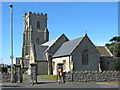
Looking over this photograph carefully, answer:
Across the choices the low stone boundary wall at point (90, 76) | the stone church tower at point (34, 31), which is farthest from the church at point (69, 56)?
the stone church tower at point (34, 31)

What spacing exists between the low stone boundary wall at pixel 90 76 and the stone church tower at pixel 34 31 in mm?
39946

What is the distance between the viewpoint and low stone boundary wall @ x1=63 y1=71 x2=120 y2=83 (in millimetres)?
19781

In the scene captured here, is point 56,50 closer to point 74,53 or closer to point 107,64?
point 74,53

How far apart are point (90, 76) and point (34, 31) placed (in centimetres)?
4264

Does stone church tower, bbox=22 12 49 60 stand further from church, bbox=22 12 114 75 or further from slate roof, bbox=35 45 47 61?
slate roof, bbox=35 45 47 61

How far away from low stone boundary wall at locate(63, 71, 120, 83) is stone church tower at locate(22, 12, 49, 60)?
3995 centimetres

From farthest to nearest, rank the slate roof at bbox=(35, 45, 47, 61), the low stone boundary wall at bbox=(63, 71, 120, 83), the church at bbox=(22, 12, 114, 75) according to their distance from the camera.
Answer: the slate roof at bbox=(35, 45, 47, 61)
the church at bbox=(22, 12, 114, 75)
the low stone boundary wall at bbox=(63, 71, 120, 83)

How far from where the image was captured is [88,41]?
102ft

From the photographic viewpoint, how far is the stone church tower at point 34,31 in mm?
58594

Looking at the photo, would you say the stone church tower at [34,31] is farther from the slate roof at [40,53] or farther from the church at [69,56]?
the slate roof at [40,53]

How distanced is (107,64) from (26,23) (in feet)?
130

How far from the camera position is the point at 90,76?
2056 centimetres

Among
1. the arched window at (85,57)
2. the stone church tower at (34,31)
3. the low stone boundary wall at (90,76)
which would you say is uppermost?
the stone church tower at (34,31)

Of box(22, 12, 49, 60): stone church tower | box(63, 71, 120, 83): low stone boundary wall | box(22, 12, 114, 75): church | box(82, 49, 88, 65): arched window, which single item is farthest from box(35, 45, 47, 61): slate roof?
box(22, 12, 49, 60): stone church tower
